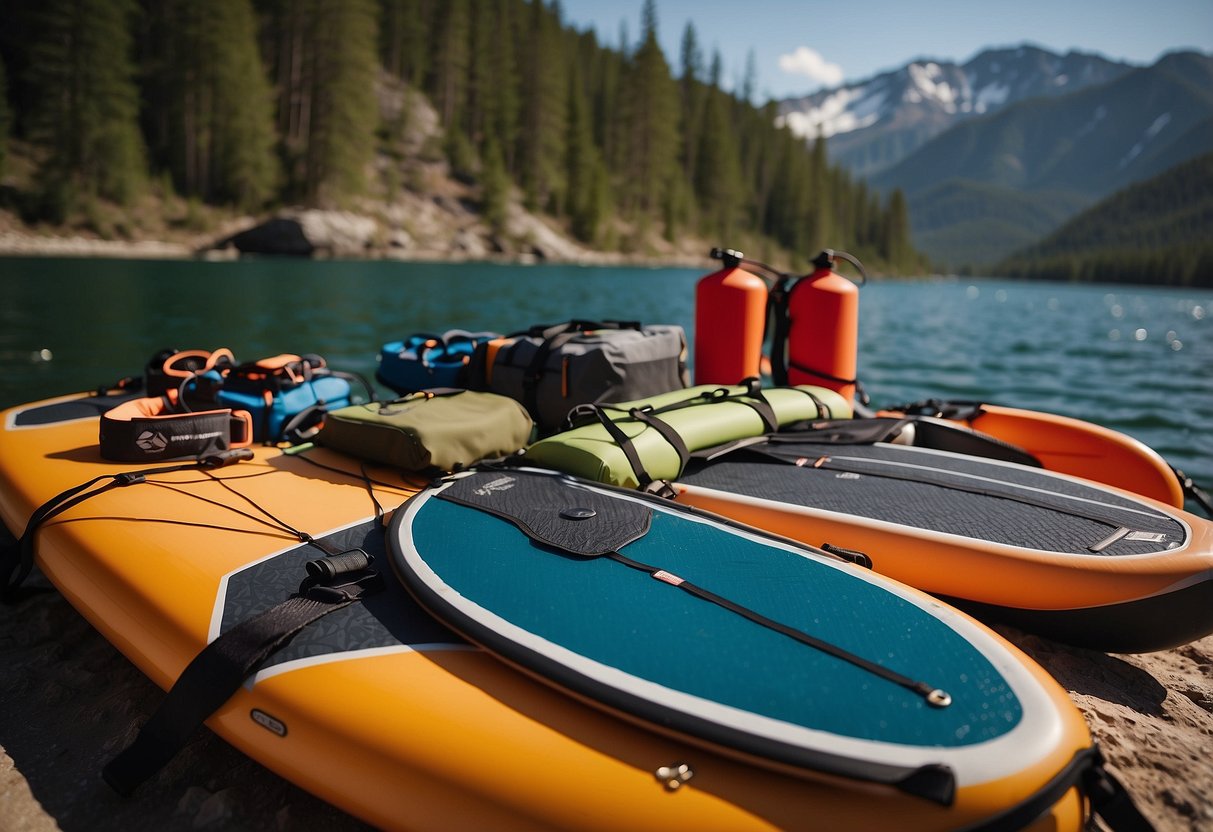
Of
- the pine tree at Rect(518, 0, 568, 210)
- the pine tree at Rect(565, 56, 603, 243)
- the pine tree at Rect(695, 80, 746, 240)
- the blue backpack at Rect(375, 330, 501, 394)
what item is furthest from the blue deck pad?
the pine tree at Rect(695, 80, 746, 240)

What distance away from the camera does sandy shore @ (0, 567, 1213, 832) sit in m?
1.78

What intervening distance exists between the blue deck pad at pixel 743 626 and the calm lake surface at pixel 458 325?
21.0 ft

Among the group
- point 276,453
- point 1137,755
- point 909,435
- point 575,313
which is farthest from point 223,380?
point 575,313

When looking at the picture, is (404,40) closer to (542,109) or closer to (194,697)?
(542,109)

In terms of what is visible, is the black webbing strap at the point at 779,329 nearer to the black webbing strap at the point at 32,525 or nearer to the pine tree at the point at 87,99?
the black webbing strap at the point at 32,525

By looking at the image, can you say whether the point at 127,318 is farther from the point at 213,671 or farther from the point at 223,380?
the point at 213,671

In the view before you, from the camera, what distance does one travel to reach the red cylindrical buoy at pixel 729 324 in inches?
191

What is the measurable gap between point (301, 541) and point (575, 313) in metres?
16.2

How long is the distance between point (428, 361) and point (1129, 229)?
177732mm

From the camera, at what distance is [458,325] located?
14703 millimetres

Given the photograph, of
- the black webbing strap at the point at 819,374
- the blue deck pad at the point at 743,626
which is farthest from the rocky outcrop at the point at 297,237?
the blue deck pad at the point at 743,626

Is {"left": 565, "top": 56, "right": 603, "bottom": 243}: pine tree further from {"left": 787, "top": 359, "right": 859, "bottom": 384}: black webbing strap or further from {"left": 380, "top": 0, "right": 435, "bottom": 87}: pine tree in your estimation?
{"left": 787, "top": 359, "right": 859, "bottom": 384}: black webbing strap

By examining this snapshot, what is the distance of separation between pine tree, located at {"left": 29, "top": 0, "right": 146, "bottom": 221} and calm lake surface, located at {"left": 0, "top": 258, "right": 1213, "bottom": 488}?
39.4 feet

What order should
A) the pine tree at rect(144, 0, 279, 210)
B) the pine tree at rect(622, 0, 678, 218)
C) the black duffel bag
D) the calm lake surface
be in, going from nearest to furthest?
the black duffel bag
the calm lake surface
the pine tree at rect(144, 0, 279, 210)
the pine tree at rect(622, 0, 678, 218)
